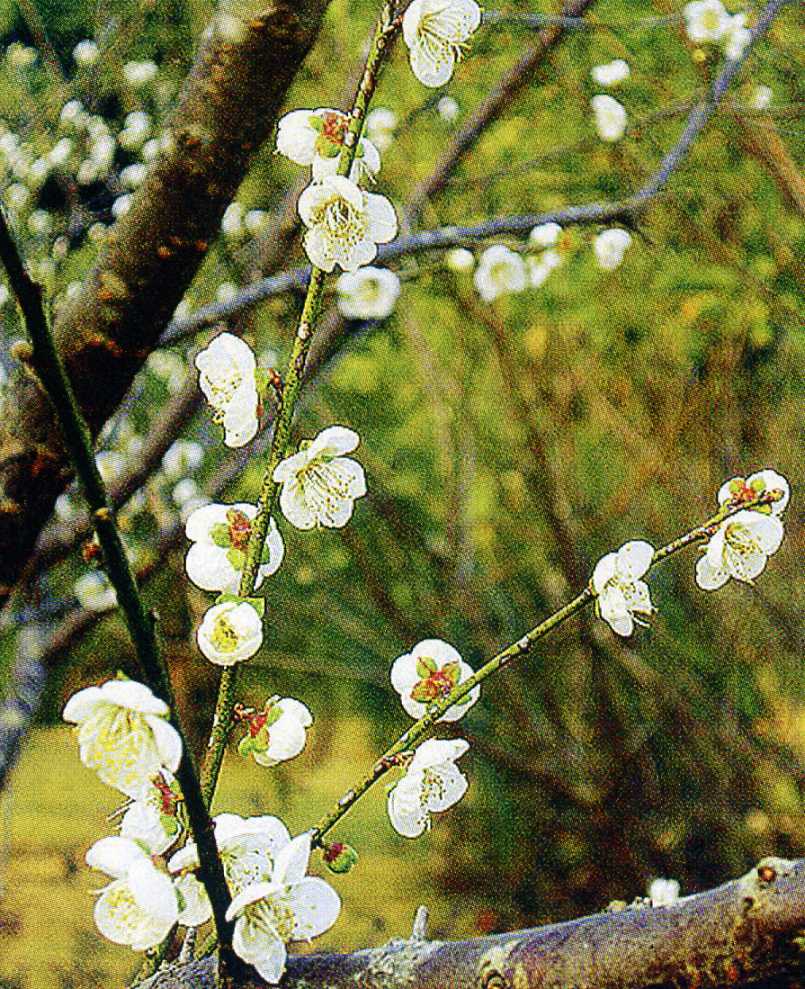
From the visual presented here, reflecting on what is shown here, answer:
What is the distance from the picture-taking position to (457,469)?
2.65m

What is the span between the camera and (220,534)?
0.57 metres

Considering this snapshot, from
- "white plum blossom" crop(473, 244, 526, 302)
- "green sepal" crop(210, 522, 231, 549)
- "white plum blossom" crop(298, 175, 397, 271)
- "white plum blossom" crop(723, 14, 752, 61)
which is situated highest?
"white plum blossom" crop(298, 175, 397, 271)

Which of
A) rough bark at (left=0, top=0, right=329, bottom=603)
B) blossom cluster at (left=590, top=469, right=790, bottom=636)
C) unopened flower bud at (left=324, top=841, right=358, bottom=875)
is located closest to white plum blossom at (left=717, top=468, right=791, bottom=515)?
blossom cluster at (left=590, top=469, right=790, bottom=636)

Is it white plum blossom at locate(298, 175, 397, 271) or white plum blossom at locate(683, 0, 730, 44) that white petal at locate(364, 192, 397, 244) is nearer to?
white plum blossom at locate(298, 175, 397, 271)

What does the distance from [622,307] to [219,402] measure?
8.93 ft

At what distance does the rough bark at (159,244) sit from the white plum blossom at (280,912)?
0.52 meters

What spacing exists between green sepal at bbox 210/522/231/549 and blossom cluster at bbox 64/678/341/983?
10cm

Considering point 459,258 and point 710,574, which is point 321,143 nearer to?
point 710,574

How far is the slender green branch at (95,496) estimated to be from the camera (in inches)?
13.5

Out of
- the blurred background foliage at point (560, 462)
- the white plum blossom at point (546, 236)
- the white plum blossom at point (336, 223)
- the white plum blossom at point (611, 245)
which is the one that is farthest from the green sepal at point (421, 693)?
the blurred background foliage at point (560, 462)

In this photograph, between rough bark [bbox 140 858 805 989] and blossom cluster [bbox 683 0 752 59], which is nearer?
rough bark [bbox 140 858 805 989]

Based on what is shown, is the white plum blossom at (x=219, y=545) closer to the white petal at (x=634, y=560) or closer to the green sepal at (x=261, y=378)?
the green sepal at (x=261, y=378)

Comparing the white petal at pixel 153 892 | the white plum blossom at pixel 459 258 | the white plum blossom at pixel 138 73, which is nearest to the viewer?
the white petal at pixel 153 892

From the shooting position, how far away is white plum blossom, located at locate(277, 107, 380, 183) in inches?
23.2
